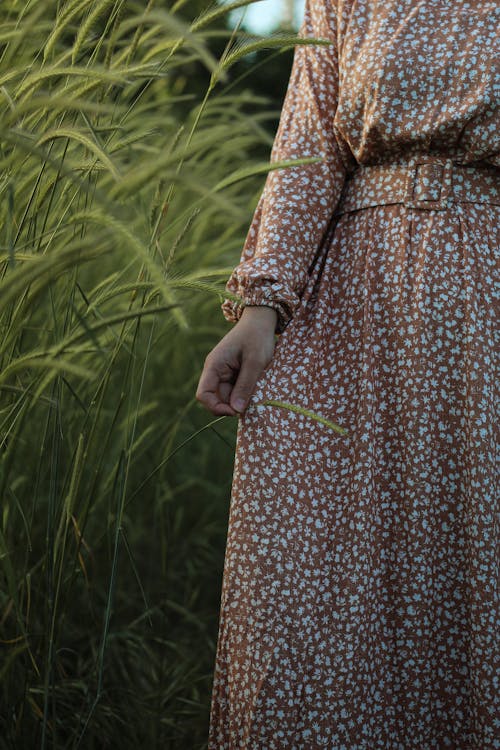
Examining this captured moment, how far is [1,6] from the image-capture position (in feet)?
3.34

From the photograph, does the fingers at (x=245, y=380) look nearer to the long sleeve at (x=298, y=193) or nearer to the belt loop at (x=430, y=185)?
the long sleeve at (x=298, y=193)

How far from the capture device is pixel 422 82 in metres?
1.00

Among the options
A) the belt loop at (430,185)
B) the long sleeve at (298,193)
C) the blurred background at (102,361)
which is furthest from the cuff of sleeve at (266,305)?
the belt loop at (430,185)

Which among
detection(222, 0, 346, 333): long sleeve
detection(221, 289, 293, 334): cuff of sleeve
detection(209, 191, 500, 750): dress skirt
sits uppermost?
detection(222, 0, 346, 333): long sleeve

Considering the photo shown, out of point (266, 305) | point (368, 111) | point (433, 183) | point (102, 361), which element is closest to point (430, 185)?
→ point (433, 183)

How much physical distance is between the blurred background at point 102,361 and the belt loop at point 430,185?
0.72 feet

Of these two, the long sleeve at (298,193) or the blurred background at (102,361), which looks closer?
the blurred background at (102,361)

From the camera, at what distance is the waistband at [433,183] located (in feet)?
3.30

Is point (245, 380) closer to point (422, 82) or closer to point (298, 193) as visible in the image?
point (298, 193)

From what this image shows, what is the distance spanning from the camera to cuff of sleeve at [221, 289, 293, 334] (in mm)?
979

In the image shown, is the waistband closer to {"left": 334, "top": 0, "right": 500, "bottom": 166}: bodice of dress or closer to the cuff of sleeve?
{"left": 334, "top": 0, "right": 500, "bottom": 166}: bodice of dress

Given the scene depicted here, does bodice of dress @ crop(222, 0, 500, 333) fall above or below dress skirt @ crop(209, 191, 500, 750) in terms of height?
above

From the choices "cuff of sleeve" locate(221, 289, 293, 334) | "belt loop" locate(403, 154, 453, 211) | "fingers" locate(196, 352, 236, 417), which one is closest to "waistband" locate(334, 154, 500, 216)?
"belt loop" locate(403, 154, 453, 211)

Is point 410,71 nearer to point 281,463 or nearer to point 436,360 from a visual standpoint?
point 436,360
